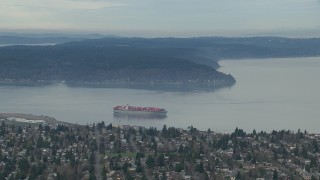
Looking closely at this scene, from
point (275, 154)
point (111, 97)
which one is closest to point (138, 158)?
point (275, 154)

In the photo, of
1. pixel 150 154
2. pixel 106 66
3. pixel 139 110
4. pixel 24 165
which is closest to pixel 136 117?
pixel 139 110

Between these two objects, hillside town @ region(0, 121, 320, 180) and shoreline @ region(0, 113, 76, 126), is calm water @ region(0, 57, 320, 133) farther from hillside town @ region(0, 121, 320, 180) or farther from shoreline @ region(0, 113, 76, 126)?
hillside town @ region(0, 121, 320, 180)

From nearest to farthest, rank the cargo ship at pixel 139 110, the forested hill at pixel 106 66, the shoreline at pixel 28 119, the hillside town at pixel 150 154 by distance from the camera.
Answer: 1. the hillside town at pixel 150 154
2. the shoreline at pixel 28 119
3. the cargo ship at pixel 139 110
4. the forested hill at pixel 106 66

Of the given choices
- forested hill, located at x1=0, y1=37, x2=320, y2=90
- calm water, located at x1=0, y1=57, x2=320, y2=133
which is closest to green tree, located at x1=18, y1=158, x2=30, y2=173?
calm water, located at x1=0, y1=57, x2=320, y2=133

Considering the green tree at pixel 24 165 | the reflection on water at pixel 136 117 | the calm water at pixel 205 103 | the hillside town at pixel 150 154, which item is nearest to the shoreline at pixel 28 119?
the calm water at pixel 205 103

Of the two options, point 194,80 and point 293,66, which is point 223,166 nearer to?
point 194,80

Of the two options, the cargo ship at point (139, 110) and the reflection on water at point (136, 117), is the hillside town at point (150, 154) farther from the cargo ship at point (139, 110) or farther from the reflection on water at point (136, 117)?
the cargo ship at point (139, 110)

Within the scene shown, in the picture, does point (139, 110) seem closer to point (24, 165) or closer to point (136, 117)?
point (136, 117)
